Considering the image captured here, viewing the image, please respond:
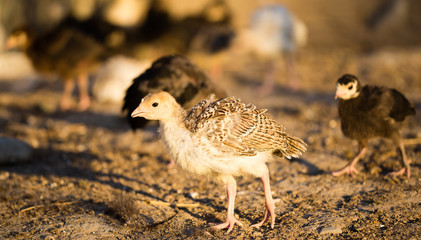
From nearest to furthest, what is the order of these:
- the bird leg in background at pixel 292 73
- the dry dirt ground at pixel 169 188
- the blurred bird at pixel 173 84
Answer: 1. the dry dirt ground at pixel 169 188
2. the blurred bird at pixel 173 84
3. the bird leg in background at pixel 292 73

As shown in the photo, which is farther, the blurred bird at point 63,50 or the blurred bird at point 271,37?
the blurred bird at point 271,37

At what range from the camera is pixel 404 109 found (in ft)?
18.1

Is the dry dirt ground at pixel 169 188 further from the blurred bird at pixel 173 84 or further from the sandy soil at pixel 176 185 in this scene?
the blurred bird at pixel 173 84

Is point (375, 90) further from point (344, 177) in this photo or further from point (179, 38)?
point (179, 38)

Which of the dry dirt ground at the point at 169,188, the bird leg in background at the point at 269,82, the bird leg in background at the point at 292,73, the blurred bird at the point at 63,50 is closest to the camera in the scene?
the dry dirt ground at the point at 169,188

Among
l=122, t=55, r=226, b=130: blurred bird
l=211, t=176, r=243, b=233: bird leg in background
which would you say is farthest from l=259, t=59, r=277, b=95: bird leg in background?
l=211, t=176, r=243, b=233: bird leg in background

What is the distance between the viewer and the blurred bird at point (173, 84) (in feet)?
20.2

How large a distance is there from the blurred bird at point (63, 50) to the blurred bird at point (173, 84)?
3.26 metres

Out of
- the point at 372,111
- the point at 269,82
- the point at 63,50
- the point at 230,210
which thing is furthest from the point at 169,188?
the point at 269,82

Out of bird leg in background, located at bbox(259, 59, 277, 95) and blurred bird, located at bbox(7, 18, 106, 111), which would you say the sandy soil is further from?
blurred bird, located at bbox(7, 18, 106, 111)

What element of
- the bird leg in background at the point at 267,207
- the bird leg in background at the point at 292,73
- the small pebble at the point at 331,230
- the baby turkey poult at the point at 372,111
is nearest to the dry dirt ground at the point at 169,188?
the small pebble at the point at 331,230

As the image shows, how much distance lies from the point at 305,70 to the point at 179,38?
3131mm

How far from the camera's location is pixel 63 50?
920 cm

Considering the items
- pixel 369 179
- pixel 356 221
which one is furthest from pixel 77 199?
pixel 369 179
